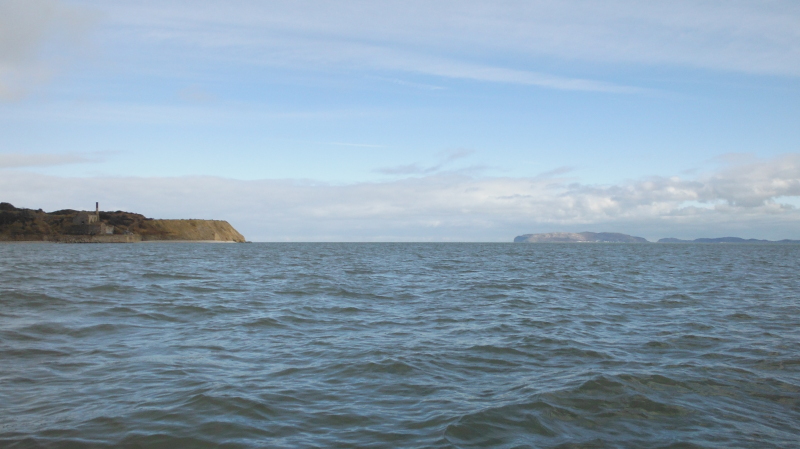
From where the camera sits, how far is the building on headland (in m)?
142

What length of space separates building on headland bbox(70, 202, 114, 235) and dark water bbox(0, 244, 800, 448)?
138788mm

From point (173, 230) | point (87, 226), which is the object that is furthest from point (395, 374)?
point (173, 230)

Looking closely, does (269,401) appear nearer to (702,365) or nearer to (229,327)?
(229,327)

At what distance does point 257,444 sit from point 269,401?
66.6 inches

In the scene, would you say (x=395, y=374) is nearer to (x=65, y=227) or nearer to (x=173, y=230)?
(x=65, y=227)

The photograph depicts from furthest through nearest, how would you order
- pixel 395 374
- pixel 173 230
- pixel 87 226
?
pixel 173 230 < pixel 87 226 < pixel 395 374

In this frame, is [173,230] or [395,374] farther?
[173,230]

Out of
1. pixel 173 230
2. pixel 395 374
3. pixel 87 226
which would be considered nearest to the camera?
pixel 395 374

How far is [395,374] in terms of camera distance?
1040 cm

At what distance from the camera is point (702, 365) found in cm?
1127

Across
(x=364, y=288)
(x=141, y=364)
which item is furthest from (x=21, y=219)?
(x=141, y=364)

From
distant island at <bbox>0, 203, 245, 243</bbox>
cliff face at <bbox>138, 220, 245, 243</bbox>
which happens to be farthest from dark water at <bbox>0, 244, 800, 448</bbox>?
cliff face at <bbox>138, 220, 245, 243</bbox>

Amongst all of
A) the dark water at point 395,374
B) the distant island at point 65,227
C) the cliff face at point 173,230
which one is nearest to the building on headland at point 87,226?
the distant island at point 65,227

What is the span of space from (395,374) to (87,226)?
157 m
